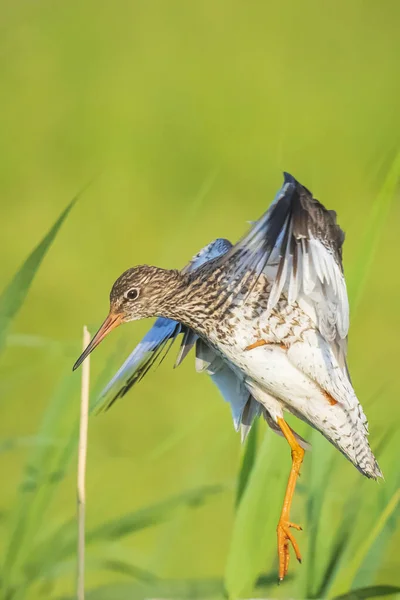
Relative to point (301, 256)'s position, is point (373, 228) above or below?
above

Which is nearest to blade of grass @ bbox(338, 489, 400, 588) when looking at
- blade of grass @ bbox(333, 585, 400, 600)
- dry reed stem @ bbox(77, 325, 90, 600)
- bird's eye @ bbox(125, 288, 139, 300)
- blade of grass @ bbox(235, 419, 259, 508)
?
blade of grass @ bbox(333, 585, 400, 600)

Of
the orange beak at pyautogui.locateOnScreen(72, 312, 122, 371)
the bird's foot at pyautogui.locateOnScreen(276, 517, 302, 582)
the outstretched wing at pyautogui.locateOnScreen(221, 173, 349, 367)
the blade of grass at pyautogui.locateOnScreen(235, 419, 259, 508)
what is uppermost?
the outstretched wing at pyautogui.locateOnScreen(221, 173, 349, 367)

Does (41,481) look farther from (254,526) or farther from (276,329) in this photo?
(276,329)

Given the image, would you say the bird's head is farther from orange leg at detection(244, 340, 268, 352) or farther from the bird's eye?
orange leg at detection(244, 340, 268, 352)

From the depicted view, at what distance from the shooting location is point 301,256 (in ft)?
7.32

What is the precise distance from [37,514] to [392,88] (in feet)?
20.8

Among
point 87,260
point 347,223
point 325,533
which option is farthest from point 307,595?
point 87,260

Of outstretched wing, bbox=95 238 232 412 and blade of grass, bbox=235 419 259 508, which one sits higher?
outstretched wing, bbox=95 238 232 412

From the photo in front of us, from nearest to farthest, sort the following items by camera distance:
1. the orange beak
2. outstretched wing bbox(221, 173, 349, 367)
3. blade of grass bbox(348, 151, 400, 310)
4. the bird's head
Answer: outstretched wing bbox(221, 173, 349, 367)
blade of grass bbox(348, 151, 400, 310)
the orange beak
the bird's head

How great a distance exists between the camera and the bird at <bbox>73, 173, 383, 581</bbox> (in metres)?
2.29

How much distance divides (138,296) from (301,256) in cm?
50

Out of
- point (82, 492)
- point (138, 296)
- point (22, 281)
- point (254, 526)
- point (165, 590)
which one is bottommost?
point (165, 590)

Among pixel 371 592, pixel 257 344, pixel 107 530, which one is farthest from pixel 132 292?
pixel 371 592

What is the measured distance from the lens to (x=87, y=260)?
6.33 meters
